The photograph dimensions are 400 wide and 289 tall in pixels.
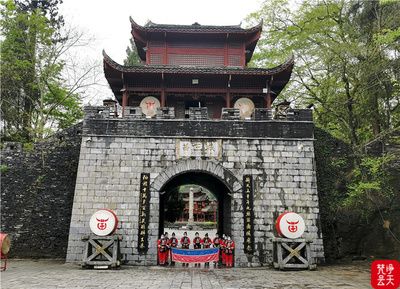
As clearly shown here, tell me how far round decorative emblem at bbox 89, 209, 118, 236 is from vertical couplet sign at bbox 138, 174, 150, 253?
1.04 metres

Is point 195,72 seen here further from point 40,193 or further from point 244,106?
point 40,193

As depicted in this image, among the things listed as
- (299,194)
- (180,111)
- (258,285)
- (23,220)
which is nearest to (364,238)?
(299,194)

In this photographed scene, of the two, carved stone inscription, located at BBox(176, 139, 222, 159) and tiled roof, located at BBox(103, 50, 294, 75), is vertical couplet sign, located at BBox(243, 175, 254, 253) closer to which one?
carved stone inscription, located at BBox(176, 139, 222, 159)

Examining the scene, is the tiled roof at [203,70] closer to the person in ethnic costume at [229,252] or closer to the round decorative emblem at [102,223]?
the round decorative emblem at [102,223]

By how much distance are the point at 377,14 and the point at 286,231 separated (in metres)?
9.97

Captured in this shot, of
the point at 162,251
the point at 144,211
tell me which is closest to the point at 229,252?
the point at 162,251

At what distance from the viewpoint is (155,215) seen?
11.3 meters

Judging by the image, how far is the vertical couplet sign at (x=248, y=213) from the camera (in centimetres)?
1105

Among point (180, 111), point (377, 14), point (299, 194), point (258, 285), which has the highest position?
point (377, 14)

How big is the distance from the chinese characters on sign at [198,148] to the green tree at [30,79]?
27.0 feet

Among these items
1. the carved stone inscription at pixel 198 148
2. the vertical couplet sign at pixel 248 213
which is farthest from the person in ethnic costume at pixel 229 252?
the carved stone inscription at pixel 198 148

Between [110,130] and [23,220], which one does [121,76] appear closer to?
[110,130]

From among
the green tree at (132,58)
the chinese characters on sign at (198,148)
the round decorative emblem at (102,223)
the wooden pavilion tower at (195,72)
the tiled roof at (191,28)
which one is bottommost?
the round decorative emblem at (102,223)

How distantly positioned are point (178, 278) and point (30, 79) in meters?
14.2
